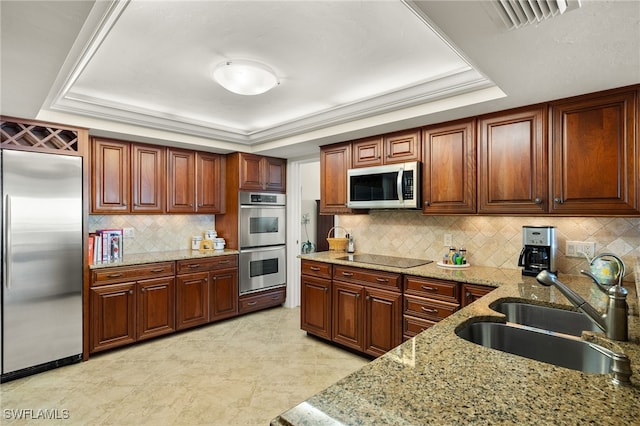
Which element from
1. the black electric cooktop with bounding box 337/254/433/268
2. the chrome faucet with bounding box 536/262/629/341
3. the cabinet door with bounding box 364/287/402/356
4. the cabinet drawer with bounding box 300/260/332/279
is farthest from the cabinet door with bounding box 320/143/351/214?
the chrome faucet with bounding box 536/262/629/341

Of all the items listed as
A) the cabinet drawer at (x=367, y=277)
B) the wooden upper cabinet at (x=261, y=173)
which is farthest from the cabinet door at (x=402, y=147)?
the wooden upper cabinet at (x=261, y=173)

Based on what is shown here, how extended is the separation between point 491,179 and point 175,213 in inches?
132

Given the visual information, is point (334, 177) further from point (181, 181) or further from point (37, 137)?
point (37, 137)

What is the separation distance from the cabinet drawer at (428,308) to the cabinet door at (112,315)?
2.68 m

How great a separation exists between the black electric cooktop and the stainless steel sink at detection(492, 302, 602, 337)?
1100 millimetres

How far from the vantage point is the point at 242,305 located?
14.5 feet

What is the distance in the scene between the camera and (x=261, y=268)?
4.64m

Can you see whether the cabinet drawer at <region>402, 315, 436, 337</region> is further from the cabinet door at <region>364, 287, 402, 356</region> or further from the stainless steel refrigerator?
the stainless steel refrigerator

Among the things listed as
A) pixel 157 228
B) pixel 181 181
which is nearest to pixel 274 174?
pixel 181 181

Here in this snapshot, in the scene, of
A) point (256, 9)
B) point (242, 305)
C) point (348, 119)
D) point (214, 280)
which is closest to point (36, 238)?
point (214, 280)

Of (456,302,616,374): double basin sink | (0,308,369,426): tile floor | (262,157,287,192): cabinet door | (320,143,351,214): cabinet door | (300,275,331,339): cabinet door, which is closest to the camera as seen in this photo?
(456,302,616,374): double basin sink

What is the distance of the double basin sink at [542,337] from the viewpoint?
1.41 m

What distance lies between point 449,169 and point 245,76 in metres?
1.79

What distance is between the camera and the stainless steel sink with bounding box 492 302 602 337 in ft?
5.76
